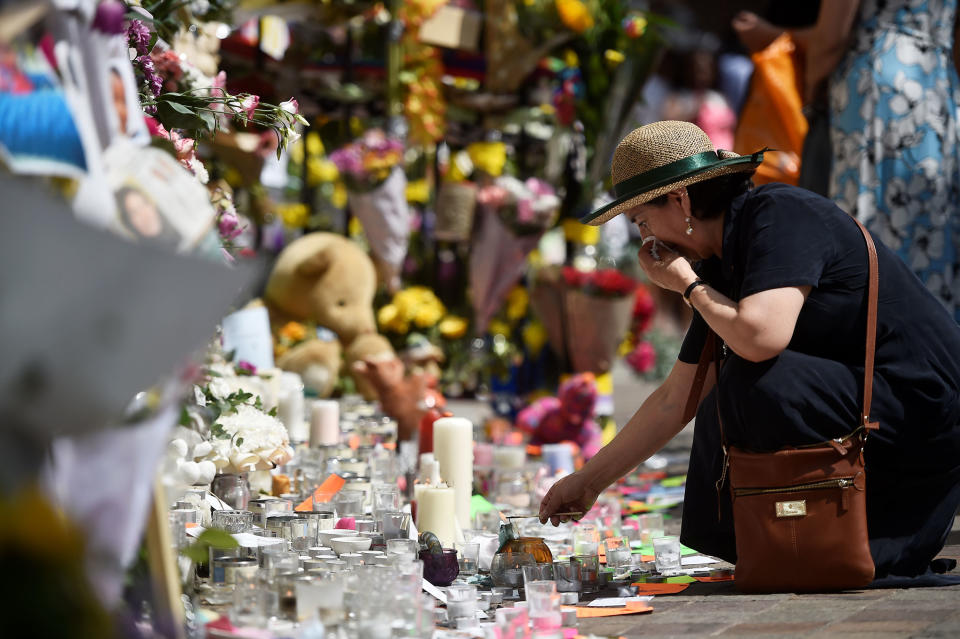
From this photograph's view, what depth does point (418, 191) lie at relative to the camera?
7027mm

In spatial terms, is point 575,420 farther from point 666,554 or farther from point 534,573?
point 534,573

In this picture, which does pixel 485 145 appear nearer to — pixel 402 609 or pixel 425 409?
pixel 425 409

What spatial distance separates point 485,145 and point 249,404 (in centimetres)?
385

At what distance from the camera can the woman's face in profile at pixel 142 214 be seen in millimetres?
1399

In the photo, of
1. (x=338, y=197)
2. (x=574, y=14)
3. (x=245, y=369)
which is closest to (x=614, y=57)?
(x=574, y=14)

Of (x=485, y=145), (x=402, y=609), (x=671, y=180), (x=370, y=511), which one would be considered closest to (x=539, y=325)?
(x=485, y=145)

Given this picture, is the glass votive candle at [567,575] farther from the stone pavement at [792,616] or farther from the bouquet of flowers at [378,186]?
the bouquet of flowers at [378,186]

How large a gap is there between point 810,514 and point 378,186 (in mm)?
4039

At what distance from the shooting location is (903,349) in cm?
239

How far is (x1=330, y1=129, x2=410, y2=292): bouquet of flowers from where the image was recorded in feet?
19.6

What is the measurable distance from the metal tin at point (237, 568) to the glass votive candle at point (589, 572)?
756mm

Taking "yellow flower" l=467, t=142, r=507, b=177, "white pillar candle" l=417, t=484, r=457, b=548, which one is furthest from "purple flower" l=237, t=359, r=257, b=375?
"yellow flower" l=467, t=142, r=507, b=177

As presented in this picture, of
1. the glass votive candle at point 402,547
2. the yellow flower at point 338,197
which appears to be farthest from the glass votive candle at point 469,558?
the yellow flower at point 338,197

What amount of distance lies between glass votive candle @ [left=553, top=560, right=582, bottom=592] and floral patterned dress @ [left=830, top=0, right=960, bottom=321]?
6.17 ft
